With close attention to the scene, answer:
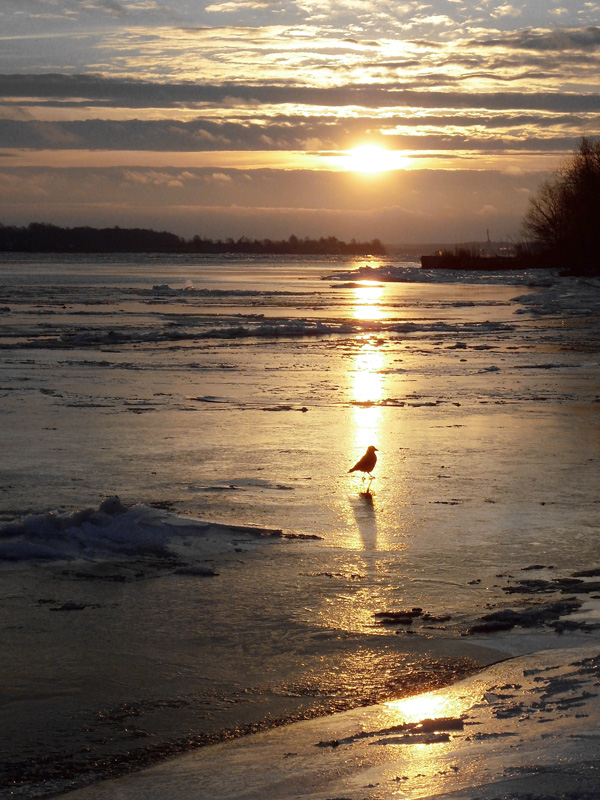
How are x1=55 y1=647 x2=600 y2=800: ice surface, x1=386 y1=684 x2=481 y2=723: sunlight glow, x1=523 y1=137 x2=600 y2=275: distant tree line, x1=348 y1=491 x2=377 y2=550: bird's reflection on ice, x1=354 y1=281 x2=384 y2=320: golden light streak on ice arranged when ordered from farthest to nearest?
x1=523 y1=137 x2=600 y2=275: distant tree line, x1=354 y1=281 x2=384 y2=320: golden light streak on ice, x1=348 y1=491 x2=377 y2=550: bird's reflection on ice, x1=386 y1=684 x2=481 y2=723: sunlight glow, x1=55 y1=647 x2=600 y2=800: ice surface

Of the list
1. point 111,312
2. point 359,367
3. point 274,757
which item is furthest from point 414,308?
point 274,757

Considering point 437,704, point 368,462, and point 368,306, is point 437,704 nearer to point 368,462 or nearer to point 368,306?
point 368,462

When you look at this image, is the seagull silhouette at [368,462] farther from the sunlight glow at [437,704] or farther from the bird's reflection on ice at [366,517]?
the sunlight glow at [437,704]

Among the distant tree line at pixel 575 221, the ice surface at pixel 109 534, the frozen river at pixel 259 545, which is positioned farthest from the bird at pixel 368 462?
the distant tree line at pixel 575 221

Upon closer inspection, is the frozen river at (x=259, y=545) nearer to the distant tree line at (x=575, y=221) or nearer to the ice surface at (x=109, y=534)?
the ice surface at (x=109, y=534)

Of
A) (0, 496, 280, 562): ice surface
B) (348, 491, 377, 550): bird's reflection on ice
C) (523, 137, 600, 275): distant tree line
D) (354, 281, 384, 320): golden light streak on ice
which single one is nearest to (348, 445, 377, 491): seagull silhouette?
(348, 491, 377, 550): bird's reflection on ice

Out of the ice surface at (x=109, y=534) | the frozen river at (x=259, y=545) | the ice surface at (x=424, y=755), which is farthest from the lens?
the ice surface at (x=109, y=534)

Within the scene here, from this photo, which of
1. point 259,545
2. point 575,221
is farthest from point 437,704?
point 575,221

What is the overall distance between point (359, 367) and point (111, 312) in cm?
1889

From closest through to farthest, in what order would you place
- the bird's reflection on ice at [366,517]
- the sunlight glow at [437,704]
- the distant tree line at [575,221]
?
the sunlight glow at [437,704] < the bird's reflection on ice at [366,517] < the distant tree line at [575,221]

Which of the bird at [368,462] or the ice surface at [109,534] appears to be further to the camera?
the bird at [368,462]

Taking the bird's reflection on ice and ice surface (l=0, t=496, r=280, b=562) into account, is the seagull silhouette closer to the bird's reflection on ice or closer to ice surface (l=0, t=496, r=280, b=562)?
the bird's reflection on ice

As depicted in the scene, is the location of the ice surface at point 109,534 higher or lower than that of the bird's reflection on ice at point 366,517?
higher

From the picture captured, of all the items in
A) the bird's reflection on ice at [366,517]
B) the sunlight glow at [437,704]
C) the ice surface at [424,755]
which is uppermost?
the bird's reflection on ice at [366,517]
